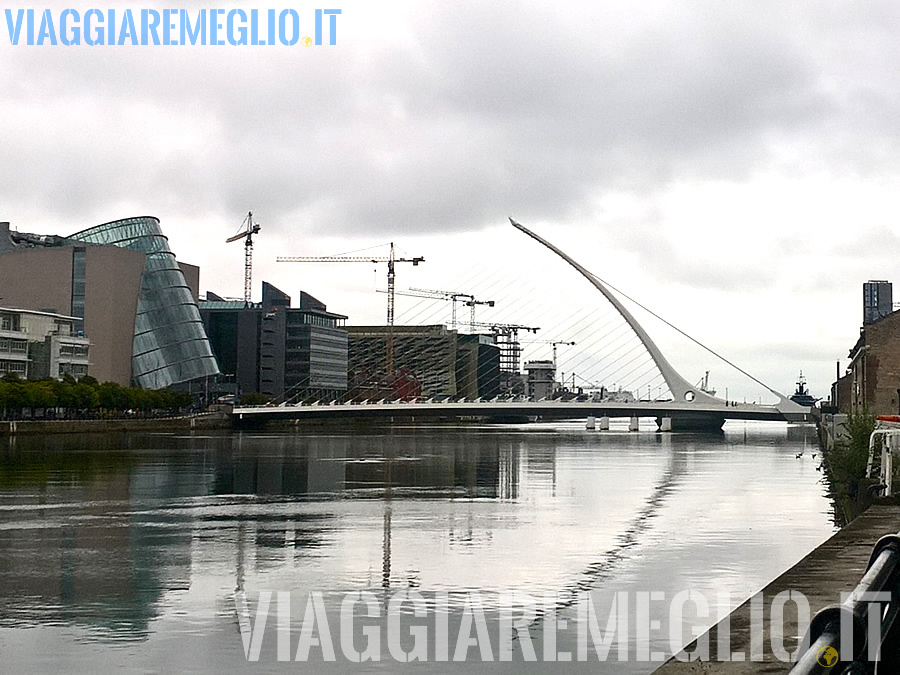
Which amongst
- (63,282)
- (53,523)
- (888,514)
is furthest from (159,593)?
(63,282)

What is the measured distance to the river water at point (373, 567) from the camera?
11.5 meters

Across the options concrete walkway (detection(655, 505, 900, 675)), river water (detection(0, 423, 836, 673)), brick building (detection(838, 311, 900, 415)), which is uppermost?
brick building (detection(838, 311, 900, 415))

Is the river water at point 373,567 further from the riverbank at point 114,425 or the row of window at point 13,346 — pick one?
the row of window at point 13,346

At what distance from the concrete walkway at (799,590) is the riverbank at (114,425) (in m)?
70.0

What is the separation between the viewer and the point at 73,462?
153 feet

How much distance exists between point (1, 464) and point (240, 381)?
128303 mm

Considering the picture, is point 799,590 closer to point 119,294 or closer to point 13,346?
point 13,346

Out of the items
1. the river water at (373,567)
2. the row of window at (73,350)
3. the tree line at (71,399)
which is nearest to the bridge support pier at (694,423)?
the tree line at (71,399)

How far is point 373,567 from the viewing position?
669 inches

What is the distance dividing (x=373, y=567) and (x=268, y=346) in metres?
160

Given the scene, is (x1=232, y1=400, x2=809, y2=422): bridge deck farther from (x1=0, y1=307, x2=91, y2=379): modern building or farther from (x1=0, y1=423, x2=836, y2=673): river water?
(x1=0, y1=423, x2=836, y2=673): river water

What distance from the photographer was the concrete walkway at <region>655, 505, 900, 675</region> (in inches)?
323

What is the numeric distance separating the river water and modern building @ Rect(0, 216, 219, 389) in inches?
3956

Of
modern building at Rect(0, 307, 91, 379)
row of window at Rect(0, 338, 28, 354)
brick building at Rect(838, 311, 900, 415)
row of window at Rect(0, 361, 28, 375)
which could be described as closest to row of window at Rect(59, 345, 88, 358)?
modern building at Rect(0, 307, 91, 379)
